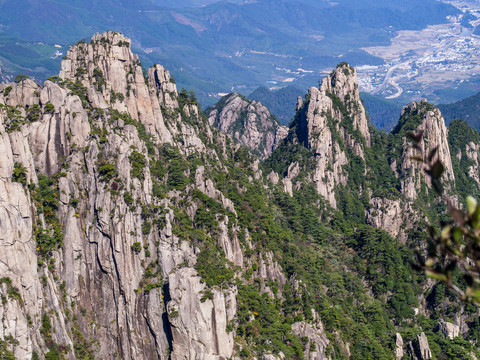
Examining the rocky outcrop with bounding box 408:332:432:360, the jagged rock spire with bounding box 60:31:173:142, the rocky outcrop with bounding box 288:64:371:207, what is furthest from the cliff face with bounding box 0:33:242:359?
the rocky outcrop with bounding box 288:64:371:207

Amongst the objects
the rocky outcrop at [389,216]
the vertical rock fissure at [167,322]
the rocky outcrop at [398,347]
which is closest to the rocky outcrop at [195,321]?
the vertical rock fissure at [167,322]

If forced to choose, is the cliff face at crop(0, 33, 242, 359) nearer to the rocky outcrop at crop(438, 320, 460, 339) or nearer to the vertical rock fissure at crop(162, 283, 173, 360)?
the vertical rock fissure at crop(162, 283, 173, 360)

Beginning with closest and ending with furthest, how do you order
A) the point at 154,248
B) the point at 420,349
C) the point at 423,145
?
the point at 154,248 < the point at 420,349 < the point at 423,145

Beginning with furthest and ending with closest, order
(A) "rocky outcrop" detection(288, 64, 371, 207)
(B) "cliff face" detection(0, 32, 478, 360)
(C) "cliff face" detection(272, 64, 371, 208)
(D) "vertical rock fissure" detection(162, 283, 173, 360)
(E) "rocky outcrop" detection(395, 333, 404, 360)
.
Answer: (A) "rocky outcrop" detection(288, 64, 371, 207)
(C) "cliff face" detection(272, 64, 371, 208)
(E) "rocky outcrop" detection(395, 333, 404, 360)
(D) "vertical rock fissure" detection(162, 283, 173, 360)
(B) "cliff face" detection(0, 32, 478, 360)

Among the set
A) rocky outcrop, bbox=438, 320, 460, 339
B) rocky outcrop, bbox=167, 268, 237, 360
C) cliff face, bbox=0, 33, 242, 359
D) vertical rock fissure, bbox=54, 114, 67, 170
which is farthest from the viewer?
rocky outcrop, bbox=438, 320, 460, 339

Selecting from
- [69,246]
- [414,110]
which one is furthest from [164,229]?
[414,110]

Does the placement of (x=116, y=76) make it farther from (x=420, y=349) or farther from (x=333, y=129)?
(x=333, y=129)

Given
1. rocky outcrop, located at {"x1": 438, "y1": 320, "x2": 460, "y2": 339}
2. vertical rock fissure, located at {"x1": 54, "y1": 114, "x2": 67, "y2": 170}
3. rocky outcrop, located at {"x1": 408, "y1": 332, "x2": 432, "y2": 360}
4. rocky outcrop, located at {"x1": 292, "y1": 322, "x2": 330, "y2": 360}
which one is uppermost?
vertical rock fissure, located at {"x1": 54, "y1": 114, "x2": 67, "y2": 170}

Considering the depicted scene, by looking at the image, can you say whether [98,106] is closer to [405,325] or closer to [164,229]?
[164,229]

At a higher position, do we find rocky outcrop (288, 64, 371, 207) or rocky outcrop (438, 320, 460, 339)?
rocky outcrop (288, 64, 371, 207)

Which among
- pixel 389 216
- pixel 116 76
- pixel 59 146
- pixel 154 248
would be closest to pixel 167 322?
pixel 154 248

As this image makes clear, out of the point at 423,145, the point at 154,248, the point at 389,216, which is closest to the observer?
the point at 154,248
